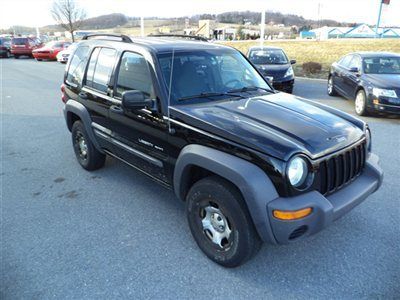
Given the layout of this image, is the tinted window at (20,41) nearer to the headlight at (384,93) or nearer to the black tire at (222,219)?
the headlight at (384,93)

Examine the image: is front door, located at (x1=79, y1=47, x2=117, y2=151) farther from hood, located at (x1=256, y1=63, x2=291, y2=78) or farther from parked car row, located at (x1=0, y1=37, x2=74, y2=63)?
parked car row, located at (x1=0, y1=37, x2=74, y2=63)

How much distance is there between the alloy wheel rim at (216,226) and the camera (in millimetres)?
2904

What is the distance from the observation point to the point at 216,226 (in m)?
3.00

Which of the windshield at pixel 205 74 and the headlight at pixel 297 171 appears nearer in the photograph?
the headlight at pixel 297 171

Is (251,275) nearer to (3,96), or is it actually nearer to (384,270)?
(384,270)

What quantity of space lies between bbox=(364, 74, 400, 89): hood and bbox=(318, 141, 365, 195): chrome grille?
17.2 feet

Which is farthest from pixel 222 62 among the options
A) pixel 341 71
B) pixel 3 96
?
pixel 3 96

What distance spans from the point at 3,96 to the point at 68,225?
9.77m

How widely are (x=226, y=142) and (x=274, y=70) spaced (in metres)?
8.22

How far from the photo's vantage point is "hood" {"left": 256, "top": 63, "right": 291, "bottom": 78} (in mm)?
10203

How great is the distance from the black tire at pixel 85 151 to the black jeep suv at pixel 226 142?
433mm

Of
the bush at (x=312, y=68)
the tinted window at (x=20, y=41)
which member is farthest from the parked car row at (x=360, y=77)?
the tinted window at (x=20, y=41)

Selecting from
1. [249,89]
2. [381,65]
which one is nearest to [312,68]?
[381,65]

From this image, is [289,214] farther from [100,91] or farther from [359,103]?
[359,103]
